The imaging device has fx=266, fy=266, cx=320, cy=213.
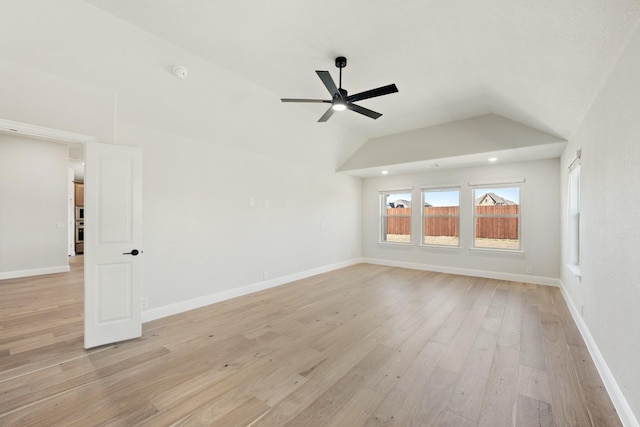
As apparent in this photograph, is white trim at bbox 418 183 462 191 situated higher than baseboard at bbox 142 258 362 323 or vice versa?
white trim at bbox 418 183 462 191

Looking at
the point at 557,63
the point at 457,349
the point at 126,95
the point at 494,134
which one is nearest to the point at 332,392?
the point at 457,349

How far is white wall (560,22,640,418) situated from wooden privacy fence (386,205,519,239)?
294cm

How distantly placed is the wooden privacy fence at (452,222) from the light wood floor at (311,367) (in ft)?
6.20

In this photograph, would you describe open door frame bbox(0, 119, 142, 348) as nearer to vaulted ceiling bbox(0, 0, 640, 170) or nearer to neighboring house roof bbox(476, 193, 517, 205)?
vaulted ceiling bbox(0, 0, 640, 170)

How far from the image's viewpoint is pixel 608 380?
2.09 meters

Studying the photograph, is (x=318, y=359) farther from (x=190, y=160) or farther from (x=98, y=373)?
(x=190, y=160)

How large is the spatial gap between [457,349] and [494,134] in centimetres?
362

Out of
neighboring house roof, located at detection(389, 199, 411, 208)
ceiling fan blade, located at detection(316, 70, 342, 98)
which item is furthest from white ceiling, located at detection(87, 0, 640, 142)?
neighboring house roof, located at detection(389, 199, 411, 208)

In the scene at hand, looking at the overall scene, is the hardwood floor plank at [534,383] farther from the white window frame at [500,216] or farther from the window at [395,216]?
the window at [395,216]

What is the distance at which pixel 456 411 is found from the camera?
6.11ft


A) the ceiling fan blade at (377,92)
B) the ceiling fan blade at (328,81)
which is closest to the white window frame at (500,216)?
the ceiling fan blade at (377,92)

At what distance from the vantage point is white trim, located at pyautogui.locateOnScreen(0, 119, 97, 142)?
7.97ft

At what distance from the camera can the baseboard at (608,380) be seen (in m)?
1.71

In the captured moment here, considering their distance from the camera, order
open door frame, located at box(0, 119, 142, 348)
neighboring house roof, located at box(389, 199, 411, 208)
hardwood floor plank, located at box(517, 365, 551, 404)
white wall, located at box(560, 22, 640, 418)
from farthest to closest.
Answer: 1. neighboring house roof, located at box(389, 199, 411, 208)
2. open door frame, located at box(0, 119, 142, 348)
3. hardwood floor plank, located at box(517, 365, 551, 404)
4. white wall, located at box(560, 22, 640, 418)
